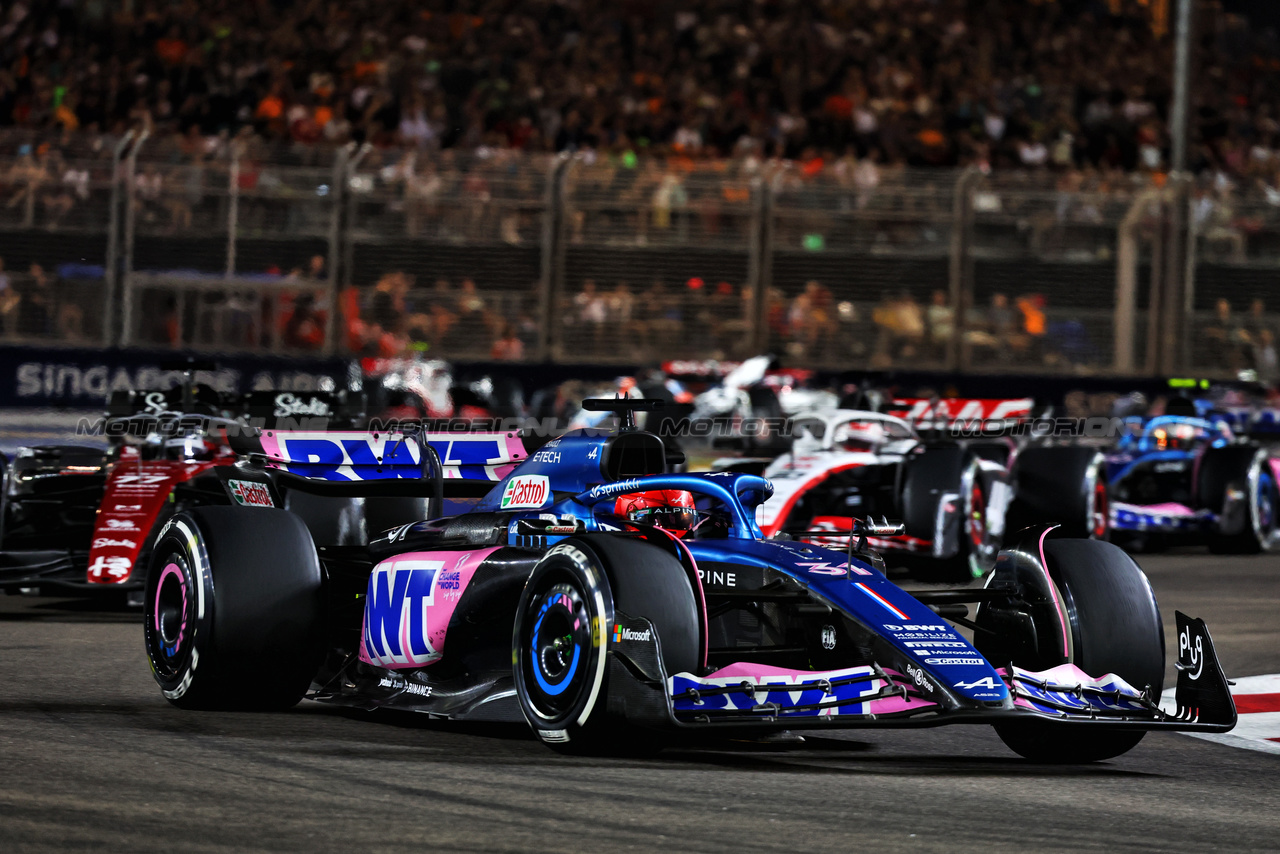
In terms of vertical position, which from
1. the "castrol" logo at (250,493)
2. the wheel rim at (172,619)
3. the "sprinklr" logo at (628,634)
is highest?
the "castrol" logo at (250,493)

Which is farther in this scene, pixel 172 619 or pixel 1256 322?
pixel 1256 322

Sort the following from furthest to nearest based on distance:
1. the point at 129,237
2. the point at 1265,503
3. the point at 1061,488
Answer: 1. the point at 129,237
2. the point at 1265,503
3. the point at 1061,488

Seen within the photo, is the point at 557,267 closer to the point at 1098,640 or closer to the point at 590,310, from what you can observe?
the point at 590,310

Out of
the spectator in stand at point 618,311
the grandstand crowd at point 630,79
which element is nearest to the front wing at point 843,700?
the spectator in stand at point 618,311

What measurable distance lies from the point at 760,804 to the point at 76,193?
567 inches

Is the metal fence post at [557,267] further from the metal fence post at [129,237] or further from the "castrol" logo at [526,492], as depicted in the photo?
the "castrol" logo at [526,492]

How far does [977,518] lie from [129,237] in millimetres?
9193

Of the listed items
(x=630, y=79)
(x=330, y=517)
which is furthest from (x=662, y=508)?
(x=630, y=79)

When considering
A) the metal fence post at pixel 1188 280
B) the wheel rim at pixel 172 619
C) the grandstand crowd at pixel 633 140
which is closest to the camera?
the wheel rim at pixel 172 619

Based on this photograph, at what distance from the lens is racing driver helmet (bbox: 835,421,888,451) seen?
13.2 meters

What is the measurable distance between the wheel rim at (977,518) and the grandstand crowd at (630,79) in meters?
11.8

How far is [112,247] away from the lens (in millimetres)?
18141

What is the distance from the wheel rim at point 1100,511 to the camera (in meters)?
13.5

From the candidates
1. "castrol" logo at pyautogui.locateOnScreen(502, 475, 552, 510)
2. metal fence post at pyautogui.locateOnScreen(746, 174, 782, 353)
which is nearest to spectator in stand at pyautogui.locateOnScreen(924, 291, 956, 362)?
metal fence post at pyautogui.locateOnScreen(746, 174, 782, 353)
